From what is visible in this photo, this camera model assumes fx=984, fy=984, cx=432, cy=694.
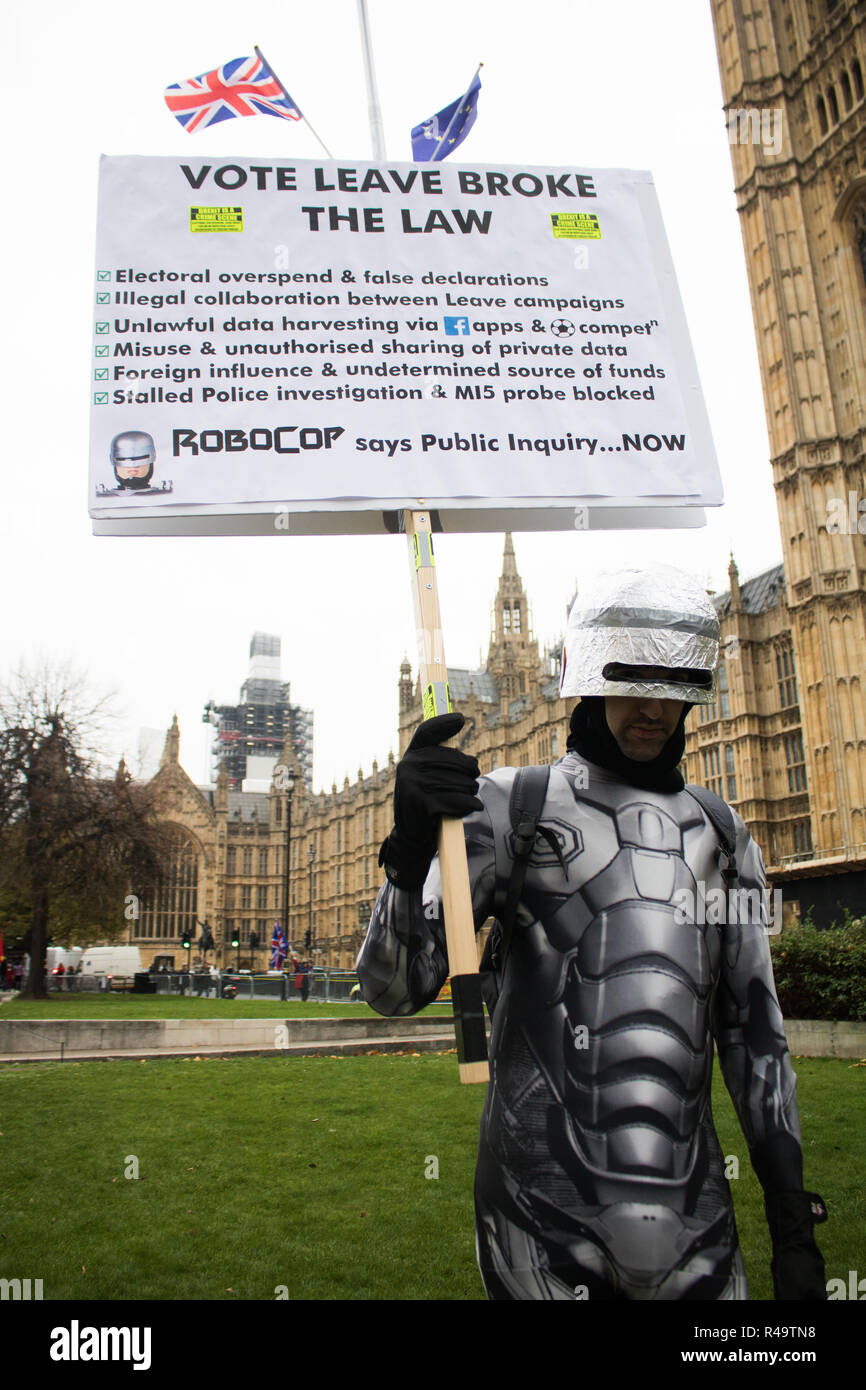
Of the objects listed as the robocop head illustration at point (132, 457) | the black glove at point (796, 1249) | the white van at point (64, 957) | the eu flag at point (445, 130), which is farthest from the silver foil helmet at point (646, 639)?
the white van at point (64, 957)

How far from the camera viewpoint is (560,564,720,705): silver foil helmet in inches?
82.9

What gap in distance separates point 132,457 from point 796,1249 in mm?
2256

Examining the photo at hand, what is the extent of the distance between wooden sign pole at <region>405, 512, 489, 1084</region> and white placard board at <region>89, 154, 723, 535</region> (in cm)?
35

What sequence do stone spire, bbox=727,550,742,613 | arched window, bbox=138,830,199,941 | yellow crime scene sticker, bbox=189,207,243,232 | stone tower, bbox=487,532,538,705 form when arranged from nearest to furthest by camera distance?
1. yellow crime scene sticker, bbox=189,207,243,232
2. stone spire, bbox=727,550,742,613
3. stone tower, bbox=487,532,538,705
4. arched window, bbox=138,830,199,941

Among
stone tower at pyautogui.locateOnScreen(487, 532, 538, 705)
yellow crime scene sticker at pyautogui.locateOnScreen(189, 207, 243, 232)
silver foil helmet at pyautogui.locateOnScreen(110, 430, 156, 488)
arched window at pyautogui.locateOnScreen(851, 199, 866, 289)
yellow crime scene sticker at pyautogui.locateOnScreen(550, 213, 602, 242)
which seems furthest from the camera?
stone tower at pyautogui.locateOnScreen(487, 532, 538, 705)

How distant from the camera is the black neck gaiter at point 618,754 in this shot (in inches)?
86.6

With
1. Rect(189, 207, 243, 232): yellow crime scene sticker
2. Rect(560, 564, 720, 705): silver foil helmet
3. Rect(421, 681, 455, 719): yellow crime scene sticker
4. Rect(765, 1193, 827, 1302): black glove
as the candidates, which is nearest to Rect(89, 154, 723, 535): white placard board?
Rect(189, 207, 243, 232): yellow crime scene sticker

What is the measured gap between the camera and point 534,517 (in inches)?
103

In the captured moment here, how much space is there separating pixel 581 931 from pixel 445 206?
6.69 feet

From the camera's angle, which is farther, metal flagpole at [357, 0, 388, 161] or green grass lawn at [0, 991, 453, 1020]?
green grass lawn at [0, 991, 453, 1020]

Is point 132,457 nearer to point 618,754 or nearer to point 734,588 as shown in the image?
point 618,754

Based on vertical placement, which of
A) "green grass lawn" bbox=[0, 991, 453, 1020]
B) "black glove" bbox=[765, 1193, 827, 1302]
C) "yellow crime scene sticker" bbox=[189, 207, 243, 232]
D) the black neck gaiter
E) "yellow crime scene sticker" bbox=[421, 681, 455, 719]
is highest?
"yellow crime scene sticker" bbox=[189, 207, 243, 232]

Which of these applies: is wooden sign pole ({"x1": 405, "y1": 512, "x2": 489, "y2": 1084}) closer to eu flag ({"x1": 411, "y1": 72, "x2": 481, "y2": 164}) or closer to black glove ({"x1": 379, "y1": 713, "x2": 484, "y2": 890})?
black glove ({"x1": 379, "y1": 713, "x2": 484, "y2": 890})

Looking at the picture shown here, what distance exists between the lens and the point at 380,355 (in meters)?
2.62
